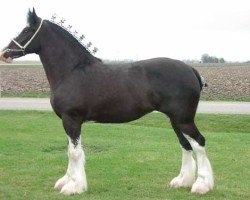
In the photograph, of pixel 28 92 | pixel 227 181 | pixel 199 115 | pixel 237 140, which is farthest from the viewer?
pixel 28 92

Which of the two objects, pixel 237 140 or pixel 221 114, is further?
pixel 221 114

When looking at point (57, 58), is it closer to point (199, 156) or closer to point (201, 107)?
point (199, 156)

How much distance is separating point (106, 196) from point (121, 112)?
4.10ft

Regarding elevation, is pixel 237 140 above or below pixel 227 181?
below

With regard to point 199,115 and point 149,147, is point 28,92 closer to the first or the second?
point 199,115

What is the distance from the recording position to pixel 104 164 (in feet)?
29.6

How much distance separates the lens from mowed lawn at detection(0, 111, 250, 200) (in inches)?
280

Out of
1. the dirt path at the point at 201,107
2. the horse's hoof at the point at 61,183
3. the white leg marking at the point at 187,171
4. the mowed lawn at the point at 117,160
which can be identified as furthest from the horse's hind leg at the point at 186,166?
→ the dirt path at the point at 201,107

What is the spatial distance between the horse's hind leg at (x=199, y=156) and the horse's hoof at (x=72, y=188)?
5.47ft

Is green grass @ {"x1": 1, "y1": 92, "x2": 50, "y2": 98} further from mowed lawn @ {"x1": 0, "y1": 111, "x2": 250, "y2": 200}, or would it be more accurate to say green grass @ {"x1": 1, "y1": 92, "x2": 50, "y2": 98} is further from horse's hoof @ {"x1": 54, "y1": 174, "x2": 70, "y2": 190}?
horse's hoof @ {"x1": 54, "y1": 174, "x2": 70, "y2": 190}

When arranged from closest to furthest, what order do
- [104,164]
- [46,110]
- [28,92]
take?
[104,164], [46,110], [28,92]

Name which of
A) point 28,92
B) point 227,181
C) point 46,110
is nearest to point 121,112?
point 227,181

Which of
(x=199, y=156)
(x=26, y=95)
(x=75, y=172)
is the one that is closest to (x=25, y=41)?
(x=75, y=172)

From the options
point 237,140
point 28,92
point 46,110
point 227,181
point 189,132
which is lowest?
point 28,92
